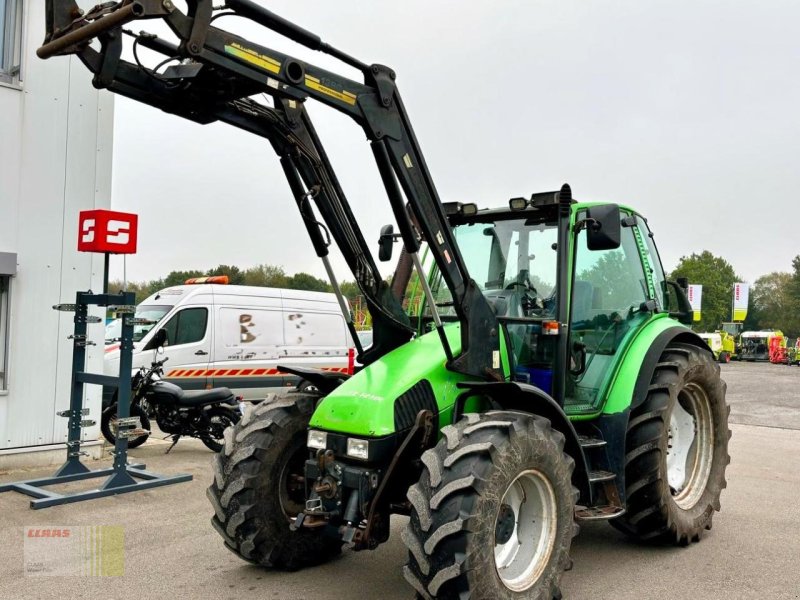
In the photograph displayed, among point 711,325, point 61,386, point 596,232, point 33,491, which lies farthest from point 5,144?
point 711,325

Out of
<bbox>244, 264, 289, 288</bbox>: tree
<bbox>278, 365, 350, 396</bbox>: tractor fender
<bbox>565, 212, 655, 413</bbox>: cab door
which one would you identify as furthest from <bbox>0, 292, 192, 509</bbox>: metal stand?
<bbox>244, 264, 289, 288</bbox>: tree

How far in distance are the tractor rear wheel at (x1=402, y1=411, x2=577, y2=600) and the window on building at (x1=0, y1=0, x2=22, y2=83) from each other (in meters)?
7.18

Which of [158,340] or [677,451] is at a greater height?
[158,340]

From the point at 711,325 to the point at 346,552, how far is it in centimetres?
7761

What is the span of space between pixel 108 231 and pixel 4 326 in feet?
6.49

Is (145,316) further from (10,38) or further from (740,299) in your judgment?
(740,299)

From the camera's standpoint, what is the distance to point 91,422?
7.76 m

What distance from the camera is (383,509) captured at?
163 inches

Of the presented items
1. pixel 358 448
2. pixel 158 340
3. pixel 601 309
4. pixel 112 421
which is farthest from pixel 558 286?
pixel 158 340

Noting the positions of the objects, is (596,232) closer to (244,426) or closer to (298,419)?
(298,419)

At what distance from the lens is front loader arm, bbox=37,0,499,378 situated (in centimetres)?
349
